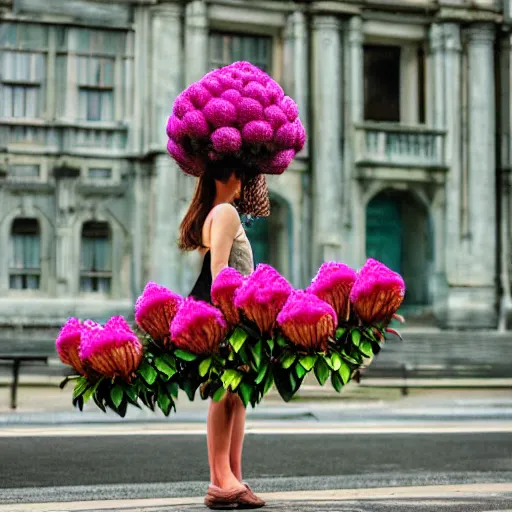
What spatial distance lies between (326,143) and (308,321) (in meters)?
18.2

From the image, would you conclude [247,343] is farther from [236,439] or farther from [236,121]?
[236,121]

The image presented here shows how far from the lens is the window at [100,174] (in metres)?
21.9

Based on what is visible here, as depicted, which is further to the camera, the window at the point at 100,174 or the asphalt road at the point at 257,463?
the window at the point at 100,174

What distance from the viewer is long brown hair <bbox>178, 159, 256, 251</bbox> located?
5.27m

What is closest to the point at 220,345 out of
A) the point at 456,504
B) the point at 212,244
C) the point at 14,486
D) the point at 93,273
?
the point at 212,244

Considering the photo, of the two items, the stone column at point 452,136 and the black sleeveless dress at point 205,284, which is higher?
the stone column at point 452,136

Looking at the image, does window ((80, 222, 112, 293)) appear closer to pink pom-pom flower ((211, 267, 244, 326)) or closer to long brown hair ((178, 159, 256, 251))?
long brown hair ((178, 159, 256, 251))

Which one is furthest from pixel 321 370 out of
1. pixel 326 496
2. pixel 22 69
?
pixel 22 69

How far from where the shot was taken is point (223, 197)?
5312 mm

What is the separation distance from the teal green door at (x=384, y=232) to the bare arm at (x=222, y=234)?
19.0m

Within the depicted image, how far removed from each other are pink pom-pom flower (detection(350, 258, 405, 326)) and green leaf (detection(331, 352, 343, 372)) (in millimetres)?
190

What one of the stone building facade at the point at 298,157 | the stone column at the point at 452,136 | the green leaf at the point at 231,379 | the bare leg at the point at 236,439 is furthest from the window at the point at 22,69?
the green leaf at the point at 231,379

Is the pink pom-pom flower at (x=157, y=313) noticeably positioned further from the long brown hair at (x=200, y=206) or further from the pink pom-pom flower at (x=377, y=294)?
the pink pom-pom flower at (x=377, y=294)

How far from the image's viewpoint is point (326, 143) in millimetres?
22531
